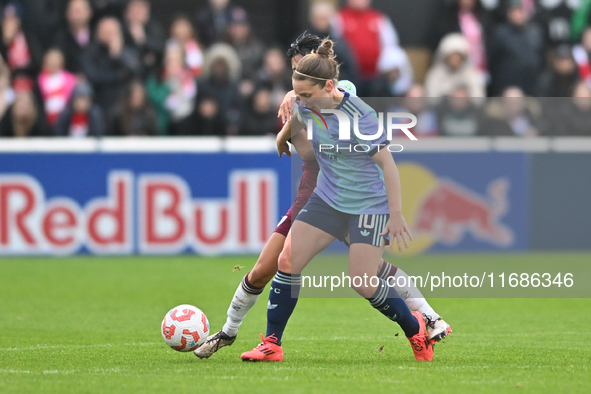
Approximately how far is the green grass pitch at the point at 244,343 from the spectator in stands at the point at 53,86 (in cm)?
260

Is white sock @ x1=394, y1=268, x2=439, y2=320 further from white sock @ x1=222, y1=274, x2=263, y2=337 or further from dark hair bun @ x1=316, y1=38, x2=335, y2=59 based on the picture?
dark hair bun @ x1=316, y1=38, x2=335, y2=59

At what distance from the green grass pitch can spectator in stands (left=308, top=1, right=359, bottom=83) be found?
366 centimetres

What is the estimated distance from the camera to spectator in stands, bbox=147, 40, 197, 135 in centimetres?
1418

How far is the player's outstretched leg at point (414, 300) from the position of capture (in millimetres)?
6577

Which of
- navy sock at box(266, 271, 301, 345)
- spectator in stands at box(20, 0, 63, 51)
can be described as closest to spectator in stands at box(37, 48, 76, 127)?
spectator in stands at box(20, 0, 63, 51)

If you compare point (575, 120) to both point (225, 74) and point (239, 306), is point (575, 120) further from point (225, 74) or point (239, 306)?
point (239, 306)

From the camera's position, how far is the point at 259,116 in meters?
14.3

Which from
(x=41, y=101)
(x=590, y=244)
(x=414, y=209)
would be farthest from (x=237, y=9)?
(x=590, y=244)

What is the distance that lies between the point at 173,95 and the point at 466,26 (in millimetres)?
4644

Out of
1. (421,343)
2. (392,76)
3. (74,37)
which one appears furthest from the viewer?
(392,76)

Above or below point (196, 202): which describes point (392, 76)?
above

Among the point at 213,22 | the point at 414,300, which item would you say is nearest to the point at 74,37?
the point at 213,22

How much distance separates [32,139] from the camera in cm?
1322

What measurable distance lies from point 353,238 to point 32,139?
796 cm
